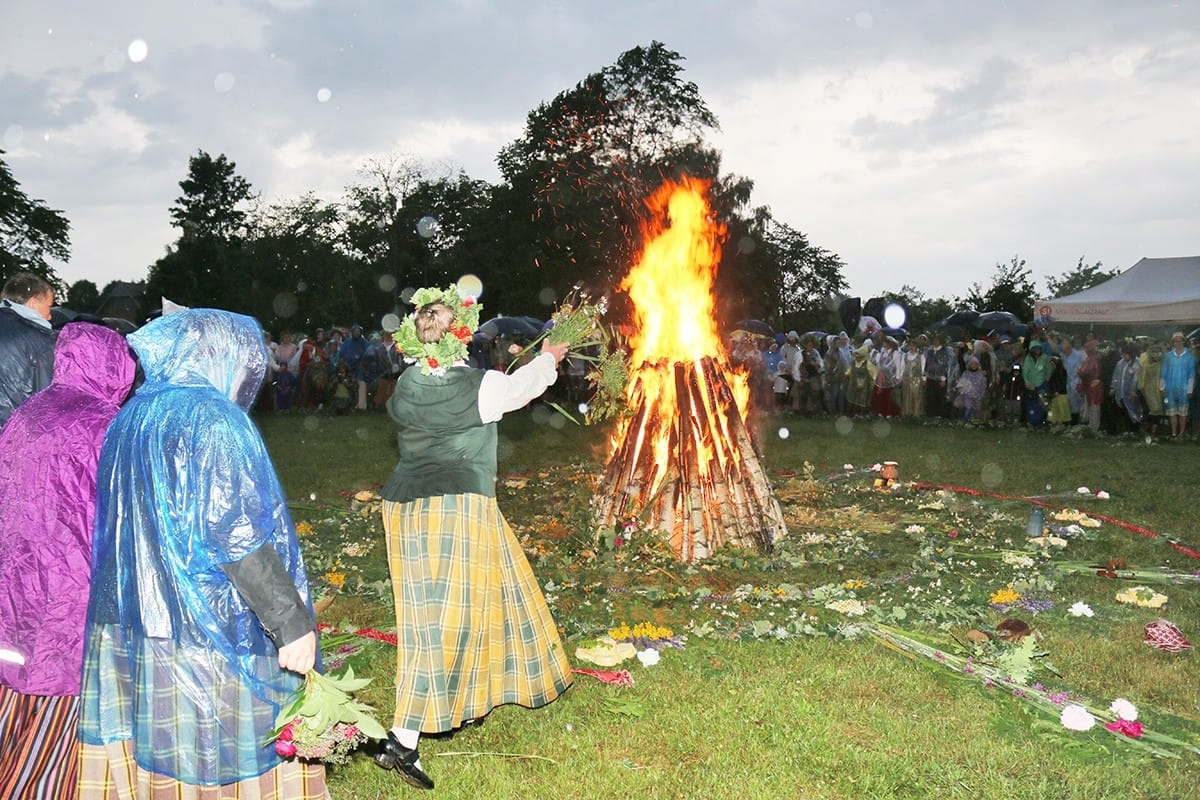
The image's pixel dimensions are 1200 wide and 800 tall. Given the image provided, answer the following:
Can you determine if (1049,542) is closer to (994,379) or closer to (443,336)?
(443,336)

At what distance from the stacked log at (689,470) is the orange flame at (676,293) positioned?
11.4 inches

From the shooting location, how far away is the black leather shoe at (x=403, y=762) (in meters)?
4.68

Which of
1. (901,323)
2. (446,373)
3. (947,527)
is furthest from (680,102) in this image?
(446,373)

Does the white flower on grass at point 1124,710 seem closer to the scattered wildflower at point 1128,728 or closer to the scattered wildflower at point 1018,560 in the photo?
the scattered wildflower at point 1128,728

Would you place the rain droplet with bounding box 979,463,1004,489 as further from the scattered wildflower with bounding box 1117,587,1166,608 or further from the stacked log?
the scattered wildflower with bounding box 1117,587,1166,608

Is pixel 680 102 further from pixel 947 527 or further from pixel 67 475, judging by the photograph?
pixel 67 475

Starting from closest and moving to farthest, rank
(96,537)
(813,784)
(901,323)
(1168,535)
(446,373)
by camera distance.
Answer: (96,537) < (813,784) < (446,373) < (1168,535) < (901,323)

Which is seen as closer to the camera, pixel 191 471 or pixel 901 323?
pixel 191 471

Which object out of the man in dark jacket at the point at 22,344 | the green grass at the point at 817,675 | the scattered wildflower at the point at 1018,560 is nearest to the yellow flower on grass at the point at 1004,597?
the green grass at the point at 817,675

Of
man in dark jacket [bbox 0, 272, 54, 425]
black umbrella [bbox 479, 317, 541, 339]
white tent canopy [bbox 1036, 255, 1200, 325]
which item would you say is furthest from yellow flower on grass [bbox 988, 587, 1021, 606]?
black umbrella [bbox 479, 317, 541, 339]

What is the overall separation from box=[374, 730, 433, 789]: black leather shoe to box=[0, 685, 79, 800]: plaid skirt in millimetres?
1337

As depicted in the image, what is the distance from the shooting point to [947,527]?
991cm

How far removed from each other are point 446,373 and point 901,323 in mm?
46465

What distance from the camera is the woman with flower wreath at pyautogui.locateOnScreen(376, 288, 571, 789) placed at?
189 inches
